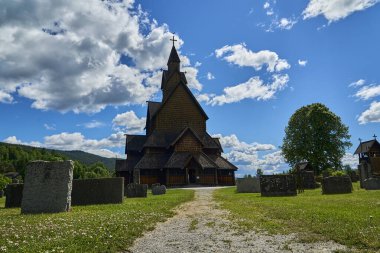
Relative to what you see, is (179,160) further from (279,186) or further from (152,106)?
(279,186)

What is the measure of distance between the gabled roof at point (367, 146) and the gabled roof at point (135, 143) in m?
44.6

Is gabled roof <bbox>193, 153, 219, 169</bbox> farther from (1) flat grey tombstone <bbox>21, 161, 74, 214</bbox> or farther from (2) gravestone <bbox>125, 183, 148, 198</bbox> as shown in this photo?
(1) flat grey tombstone <bbox>21, 161, 74, 214</bbox>

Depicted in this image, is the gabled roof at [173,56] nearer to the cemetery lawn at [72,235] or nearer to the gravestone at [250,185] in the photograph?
the gravestone at [250,185]

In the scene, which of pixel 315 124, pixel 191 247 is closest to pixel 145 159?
pixel 315 124

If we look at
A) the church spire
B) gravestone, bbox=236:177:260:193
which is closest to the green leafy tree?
the church spire

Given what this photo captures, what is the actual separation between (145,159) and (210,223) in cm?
4478

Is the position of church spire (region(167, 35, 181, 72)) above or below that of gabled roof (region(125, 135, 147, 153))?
above

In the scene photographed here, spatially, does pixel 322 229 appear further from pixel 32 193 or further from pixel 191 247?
pixel 32 193

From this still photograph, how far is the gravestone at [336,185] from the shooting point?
75.0ft

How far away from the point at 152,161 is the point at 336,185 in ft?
116

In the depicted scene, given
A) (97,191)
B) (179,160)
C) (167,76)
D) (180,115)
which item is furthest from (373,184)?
(167,76)

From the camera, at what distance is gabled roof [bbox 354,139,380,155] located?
6619 cm

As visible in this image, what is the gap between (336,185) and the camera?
75.5 ft

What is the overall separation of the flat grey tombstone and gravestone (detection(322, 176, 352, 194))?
1692cm
